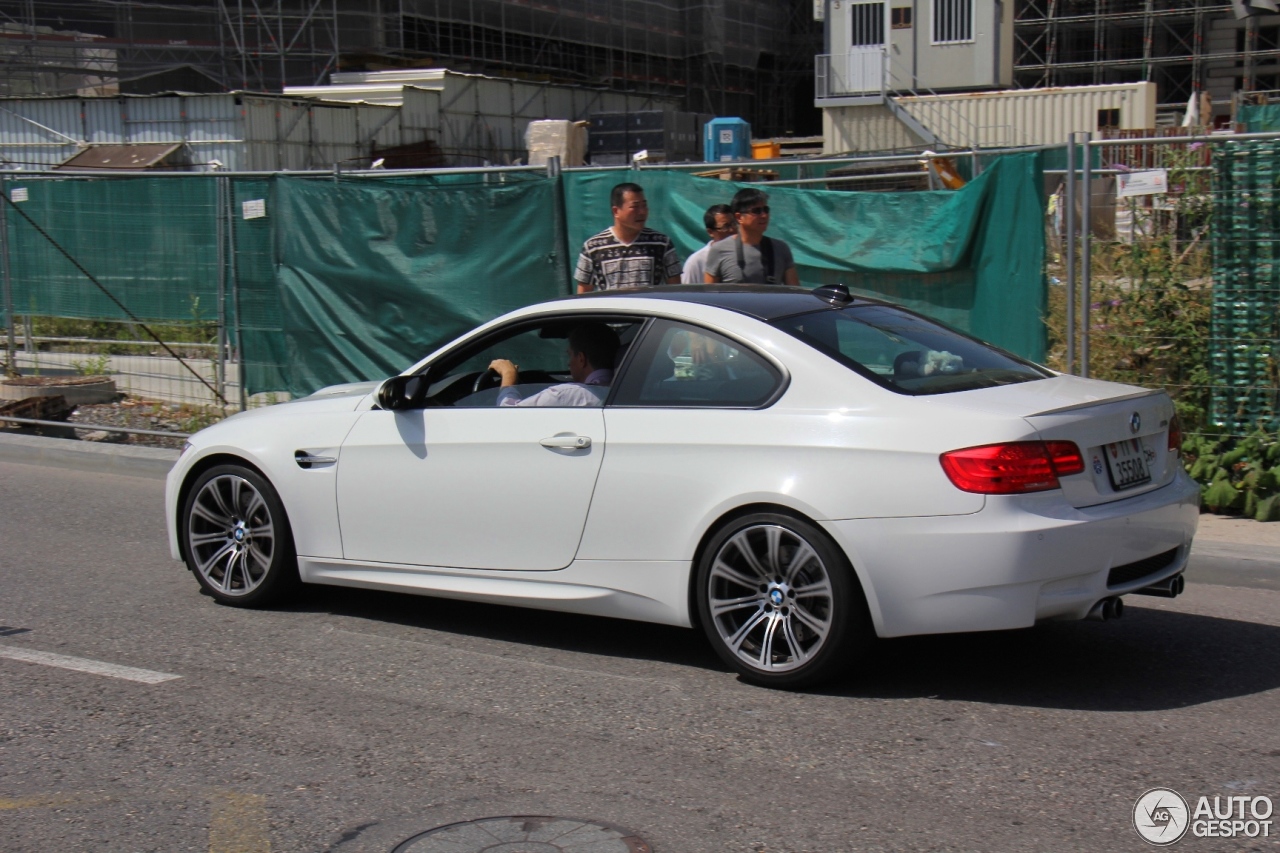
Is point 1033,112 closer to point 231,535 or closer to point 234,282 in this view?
point 234,282

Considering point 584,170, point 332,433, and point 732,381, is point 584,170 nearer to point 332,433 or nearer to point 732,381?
point 332,433

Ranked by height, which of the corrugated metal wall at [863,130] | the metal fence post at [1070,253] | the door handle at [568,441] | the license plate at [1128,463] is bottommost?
the license plate at [1128,463]

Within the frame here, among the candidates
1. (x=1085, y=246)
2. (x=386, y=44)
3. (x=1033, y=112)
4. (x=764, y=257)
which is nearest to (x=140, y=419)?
(x=764, y=257)

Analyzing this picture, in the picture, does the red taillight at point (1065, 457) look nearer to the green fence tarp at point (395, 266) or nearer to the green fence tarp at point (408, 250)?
the green fence tarp at point (408, 250)

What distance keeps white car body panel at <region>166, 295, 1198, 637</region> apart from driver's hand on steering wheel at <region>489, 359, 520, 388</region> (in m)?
0.27

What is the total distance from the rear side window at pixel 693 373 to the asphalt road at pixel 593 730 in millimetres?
1102

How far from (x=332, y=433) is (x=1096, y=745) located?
11.6ft

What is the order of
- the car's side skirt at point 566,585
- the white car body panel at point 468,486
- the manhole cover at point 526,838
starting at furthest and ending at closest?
the white car body panel at point 468,486 → the car's side skirt at point 566,585 → the manhole cover at point 526,838

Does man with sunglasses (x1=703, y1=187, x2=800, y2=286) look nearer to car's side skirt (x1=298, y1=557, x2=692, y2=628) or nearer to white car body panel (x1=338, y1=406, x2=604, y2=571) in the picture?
white car body panel (x1=338, y1=406, x2=604, y2=571)

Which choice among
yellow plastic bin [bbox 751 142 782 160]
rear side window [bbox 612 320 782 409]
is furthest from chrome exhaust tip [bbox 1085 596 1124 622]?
yellow plastic bin [bbox 751 142 782 160]

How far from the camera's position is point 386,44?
142ft

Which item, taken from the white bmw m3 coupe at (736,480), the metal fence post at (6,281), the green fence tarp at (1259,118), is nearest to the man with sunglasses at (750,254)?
Result: the white bmw m3 coupe at (736,480)

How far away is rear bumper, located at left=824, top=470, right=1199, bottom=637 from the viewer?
4902mm

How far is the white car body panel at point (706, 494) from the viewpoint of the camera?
498 centimetres
